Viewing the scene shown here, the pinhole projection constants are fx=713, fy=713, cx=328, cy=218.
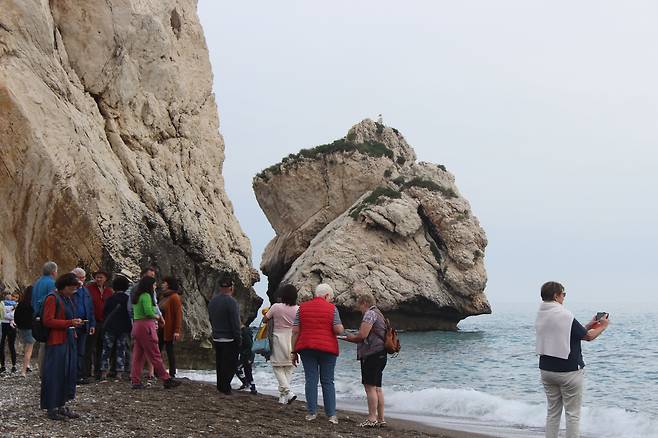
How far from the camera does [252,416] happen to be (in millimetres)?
9477

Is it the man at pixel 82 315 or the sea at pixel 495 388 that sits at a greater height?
the man at pixel 82 315

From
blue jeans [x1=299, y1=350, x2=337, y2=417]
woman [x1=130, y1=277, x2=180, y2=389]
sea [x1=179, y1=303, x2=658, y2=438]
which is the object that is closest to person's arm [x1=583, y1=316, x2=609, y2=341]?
blue jeans [x1=299, y1=350, x2=337, y2=417]

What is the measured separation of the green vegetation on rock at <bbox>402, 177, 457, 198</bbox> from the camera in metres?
55.7

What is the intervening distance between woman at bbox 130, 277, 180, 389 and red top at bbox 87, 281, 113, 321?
4.25ft

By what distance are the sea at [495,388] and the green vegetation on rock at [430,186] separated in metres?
21.1

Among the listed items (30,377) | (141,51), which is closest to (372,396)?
(30,377)

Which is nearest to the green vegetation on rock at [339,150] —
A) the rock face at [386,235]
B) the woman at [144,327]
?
the rock face at [386,235]

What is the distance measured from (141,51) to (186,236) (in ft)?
22.0

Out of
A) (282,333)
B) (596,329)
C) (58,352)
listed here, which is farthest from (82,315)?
(596,329)

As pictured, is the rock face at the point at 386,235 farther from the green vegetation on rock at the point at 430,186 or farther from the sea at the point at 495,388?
the sea at the point at 495,388

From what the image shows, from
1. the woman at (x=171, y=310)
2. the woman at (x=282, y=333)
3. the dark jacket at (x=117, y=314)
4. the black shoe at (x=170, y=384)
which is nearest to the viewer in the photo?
the woman at (x=282, y=333)

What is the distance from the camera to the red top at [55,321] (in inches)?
313

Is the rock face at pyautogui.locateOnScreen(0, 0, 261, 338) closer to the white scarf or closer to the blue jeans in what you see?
the blue jeans

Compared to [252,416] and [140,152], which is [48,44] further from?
[252,416]
